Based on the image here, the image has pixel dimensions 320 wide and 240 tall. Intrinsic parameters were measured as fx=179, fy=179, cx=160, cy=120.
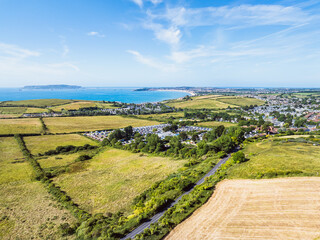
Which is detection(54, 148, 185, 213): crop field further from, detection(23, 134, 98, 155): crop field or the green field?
detection(23, 134, 98, 155): crop field

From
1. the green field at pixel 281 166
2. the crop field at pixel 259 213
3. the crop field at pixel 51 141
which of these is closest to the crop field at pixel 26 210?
the crop field at pixel 259 213

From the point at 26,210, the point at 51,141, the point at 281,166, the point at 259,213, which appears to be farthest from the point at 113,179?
the point at 51,141

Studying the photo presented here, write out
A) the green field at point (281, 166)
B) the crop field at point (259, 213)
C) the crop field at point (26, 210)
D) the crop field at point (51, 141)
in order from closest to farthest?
the crop field at point (259, 213) → the crop field at point (26, 210) → the green field at point (281, 166) → the crop field at point (51, 141)

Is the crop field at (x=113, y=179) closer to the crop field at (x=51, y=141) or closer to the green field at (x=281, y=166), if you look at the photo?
the green field at (x=281, y=166)

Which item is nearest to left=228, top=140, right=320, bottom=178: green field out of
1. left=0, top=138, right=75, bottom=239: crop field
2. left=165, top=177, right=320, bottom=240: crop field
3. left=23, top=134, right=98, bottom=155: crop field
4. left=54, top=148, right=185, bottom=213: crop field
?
left=165, top=177, right=320, bottom=240: crop field

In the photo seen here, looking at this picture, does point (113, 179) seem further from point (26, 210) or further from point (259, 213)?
point (259, 213)

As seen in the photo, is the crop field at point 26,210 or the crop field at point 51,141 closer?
the crop field at point 26,210
